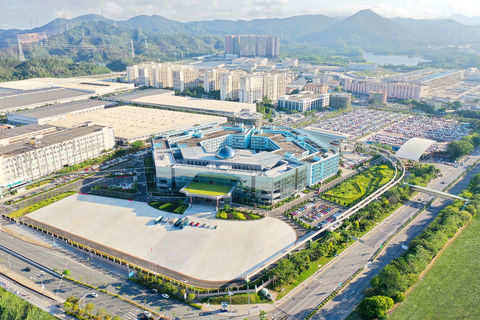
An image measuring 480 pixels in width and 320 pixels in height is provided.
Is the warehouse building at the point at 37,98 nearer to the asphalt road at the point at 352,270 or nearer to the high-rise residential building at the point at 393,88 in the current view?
the asphalt road at the point at 352,270

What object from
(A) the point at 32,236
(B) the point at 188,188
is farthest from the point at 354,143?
(A) the point at 32,236

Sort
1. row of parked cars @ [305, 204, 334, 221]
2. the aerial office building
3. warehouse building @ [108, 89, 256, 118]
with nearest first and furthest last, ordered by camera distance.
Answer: row of parked cars @ [305, 204, 334, 221] < the aerial office building < warehouse building @ [108, 89, 256, 118]

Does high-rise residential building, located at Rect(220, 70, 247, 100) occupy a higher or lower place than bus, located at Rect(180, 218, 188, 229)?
higher

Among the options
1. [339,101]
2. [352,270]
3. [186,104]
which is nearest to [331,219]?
[352,270]

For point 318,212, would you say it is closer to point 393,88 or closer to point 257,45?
point 393,88

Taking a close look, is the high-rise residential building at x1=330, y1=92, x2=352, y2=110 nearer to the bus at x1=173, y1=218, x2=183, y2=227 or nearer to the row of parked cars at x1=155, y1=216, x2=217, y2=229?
the row of parked cars at x1=155, y1=216, x2=217, y2=229

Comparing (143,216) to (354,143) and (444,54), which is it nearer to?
(354,143)

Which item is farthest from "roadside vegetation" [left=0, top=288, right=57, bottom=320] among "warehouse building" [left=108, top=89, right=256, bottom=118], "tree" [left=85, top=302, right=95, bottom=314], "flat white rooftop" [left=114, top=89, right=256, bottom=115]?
"flat white rooftop" [left=114, top=89, right=256, bottom=115]
